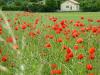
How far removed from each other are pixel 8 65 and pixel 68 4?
76.2 metres

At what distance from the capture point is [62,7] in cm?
7494

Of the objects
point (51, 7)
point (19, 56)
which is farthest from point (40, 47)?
point (51, 7)

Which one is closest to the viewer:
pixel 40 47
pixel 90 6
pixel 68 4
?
pixel 40 47

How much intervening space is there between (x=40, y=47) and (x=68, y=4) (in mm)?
75292

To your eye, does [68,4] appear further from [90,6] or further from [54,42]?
[54,42]

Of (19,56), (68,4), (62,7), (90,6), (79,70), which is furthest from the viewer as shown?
(68,4)

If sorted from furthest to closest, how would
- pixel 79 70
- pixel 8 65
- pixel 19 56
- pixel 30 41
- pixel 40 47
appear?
pixel 30 41
pixel 40 47
pixel 8 65
pixel 79 70
pixel 19 56

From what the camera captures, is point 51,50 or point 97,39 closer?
point 51,50

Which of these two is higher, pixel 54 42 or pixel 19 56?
pixel 19 56

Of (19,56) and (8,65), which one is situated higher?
(19,56)

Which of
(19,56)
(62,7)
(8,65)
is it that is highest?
(19,56)

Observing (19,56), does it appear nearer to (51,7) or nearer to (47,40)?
(47,40)

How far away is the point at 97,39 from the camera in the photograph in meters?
5.27

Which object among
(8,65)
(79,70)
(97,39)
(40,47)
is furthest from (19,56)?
(97,39)
